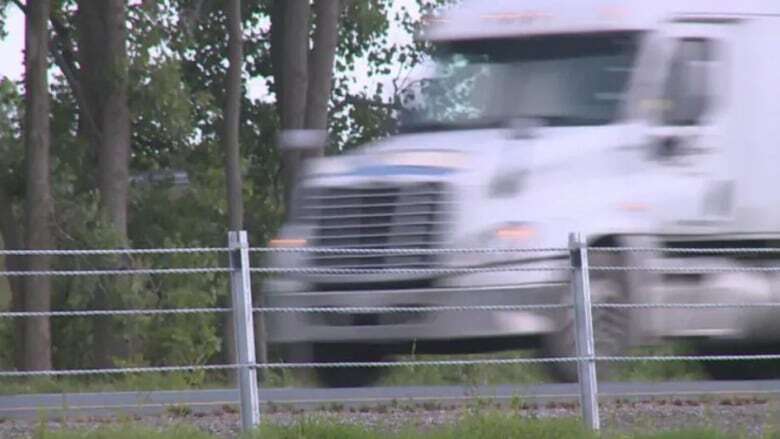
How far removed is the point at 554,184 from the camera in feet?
53.6

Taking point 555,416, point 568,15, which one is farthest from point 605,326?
point 568,15

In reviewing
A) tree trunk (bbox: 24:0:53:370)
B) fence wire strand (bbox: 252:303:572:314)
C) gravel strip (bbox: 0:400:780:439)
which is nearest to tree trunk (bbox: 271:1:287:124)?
tree trunk (bbox: 24:0:53:370)

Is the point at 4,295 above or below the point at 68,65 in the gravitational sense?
below

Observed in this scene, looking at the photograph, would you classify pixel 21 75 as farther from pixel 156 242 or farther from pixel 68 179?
pixel 156 242

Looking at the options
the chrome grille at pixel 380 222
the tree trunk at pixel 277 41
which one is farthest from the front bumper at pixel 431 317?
the tree trunk at pixel 277 41

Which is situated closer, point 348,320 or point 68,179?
point 348,320

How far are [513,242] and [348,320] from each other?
4.78 feet

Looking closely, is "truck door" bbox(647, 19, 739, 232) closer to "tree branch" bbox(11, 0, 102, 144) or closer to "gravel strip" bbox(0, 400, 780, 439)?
"gravel strip" bbox(0, 400, 780, 439)

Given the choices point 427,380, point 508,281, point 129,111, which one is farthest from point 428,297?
point 129,111

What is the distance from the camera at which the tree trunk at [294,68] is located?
38094 millimetres

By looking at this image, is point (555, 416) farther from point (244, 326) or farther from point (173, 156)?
point (173, 156)

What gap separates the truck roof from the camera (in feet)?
55.6

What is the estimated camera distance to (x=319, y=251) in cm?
1636

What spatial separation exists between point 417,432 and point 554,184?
3645 mm
